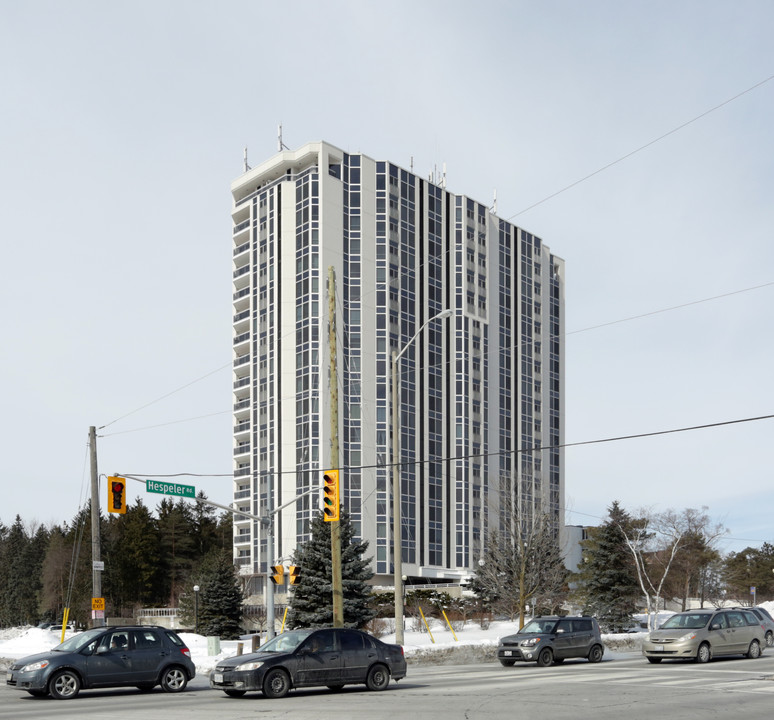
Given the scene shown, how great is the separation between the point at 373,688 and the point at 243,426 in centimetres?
7238

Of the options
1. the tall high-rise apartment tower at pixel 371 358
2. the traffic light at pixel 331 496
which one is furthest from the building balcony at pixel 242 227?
the traffic light at pixel 331 496

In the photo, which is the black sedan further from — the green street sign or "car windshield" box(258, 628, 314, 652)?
the green street sign

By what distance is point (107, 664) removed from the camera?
20812 mm

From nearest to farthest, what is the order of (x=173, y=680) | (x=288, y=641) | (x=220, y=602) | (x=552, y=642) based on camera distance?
(x=288, y=641) → (x=173, y=680) → (x=552, y=642) → (x=220, y=602)

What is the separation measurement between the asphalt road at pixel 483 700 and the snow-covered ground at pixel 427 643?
27.2 feet

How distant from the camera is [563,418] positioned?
363 feet

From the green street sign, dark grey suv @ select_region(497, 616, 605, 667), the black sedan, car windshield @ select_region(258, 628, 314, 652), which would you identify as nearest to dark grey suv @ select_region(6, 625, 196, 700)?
the black sedan

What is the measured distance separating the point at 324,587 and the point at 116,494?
1606 centimetres

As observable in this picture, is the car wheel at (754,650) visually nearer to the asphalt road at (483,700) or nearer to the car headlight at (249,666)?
the asphalt road at (483,700)

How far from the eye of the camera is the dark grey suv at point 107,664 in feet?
66.2

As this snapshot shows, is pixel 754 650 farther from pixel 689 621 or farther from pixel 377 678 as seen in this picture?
pixel 377 678

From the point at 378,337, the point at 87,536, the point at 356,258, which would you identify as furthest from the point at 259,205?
the point at 87,536

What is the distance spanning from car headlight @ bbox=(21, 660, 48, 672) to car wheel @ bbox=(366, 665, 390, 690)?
6.99m

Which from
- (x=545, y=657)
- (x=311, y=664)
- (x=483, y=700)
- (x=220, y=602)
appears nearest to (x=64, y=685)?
(x=311, y=664)
